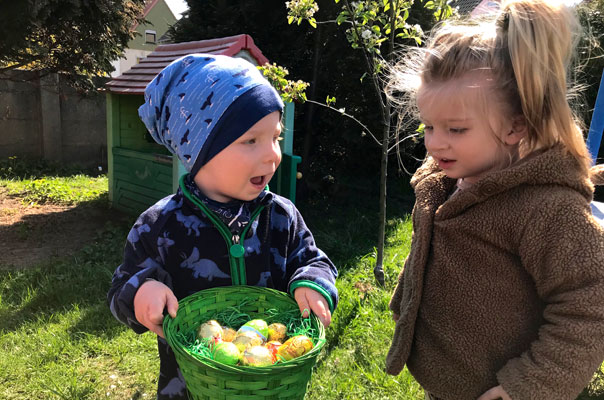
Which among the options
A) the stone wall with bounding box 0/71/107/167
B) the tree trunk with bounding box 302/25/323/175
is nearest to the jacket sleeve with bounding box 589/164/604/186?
the tree trunk with bounding box 302/25/323/175

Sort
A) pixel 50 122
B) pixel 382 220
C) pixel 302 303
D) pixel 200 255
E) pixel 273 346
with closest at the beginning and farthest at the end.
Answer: pixel 273 346
pixel 302 303
pixel 200 255
pixel 382 220
pixel 50 122

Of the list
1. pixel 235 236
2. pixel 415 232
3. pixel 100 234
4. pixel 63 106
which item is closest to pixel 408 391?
pixel 415 232

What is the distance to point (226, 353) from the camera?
114 cm

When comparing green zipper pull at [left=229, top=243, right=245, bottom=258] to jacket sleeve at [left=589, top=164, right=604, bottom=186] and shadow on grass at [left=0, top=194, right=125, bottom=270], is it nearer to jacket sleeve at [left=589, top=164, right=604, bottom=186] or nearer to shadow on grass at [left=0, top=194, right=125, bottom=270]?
jacket sleeve at [left=589, top=164, right=604, bottom=186]

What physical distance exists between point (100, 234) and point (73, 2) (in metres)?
2.51

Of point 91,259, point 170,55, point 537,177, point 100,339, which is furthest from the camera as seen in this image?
point 170,55

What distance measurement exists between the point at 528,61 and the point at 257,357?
959 mm

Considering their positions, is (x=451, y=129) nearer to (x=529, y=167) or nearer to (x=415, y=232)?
(x=529, y=167)

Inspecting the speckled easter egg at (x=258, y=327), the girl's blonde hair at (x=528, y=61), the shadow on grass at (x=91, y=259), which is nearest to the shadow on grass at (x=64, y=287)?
the shadow on grass at (x=91, y=259)

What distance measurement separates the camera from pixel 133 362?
9.25 ft

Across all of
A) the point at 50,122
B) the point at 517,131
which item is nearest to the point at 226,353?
the point at 517,131

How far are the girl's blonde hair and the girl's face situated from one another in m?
0.03

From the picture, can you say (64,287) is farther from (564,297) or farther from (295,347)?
(564,297)

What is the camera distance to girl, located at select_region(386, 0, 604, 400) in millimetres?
1056
